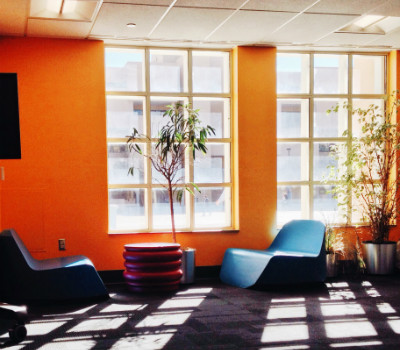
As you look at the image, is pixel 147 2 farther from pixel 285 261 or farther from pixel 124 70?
pixel 285 261

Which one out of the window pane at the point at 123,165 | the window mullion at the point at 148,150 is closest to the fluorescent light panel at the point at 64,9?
the window mullion at the point at 148,150

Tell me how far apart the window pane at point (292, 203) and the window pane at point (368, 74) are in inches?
61.4

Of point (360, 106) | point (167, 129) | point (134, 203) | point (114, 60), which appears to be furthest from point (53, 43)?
point (360, 106)

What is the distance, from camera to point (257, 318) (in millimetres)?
4543

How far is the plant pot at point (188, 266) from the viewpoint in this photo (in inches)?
237

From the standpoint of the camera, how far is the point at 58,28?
18.3 ft

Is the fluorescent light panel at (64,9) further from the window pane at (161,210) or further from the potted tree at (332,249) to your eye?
the potted tree at (332,249)

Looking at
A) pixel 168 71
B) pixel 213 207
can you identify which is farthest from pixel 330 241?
pixel 168 71

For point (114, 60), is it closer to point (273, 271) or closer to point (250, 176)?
point (250, 176)

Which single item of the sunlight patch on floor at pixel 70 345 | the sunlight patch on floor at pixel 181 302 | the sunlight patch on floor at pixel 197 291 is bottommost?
the sunlight patch on floor at pixel 197 291

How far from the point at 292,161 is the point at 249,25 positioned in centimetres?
203

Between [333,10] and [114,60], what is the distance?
2.67 m

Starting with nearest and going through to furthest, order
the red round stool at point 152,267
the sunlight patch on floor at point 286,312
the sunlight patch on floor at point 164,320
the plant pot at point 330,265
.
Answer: the sunlight patch on floor at point 164,320 < the sunlight patch on floor at point 286,312 < the red round stool at point 152,267 < the plant pot at point 330,265

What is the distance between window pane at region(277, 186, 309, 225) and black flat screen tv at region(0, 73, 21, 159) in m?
→ 3.73
